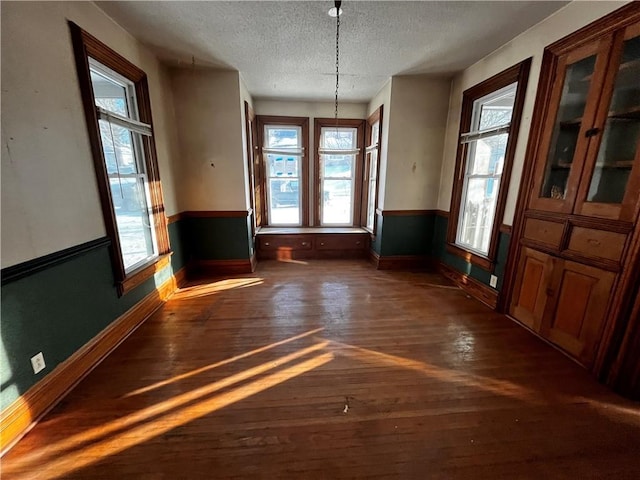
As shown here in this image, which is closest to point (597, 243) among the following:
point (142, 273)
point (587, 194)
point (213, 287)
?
point (587, 194)

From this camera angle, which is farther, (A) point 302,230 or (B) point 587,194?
(A) point 302,230

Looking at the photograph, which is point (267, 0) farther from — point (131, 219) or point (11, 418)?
point (11, 418)

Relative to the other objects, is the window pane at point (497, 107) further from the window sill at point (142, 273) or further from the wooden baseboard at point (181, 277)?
the wooden baseboard at point (181, 277)

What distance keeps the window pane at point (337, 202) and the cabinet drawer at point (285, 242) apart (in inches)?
27.3

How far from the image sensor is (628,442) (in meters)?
1.39

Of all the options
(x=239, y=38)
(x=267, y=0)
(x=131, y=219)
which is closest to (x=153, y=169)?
(x=131, y=219)

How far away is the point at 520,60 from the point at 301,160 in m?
3.18

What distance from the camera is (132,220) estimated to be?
8.46ft

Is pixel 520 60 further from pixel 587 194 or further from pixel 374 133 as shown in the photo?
pixel 374 133

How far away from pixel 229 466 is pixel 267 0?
298 cm

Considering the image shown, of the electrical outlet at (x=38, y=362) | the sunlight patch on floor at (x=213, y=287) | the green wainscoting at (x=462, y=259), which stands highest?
the green wainscoting at (x=462, y=259)

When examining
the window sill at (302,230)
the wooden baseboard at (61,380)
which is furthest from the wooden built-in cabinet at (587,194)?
the wooden baseboard at (61,380)

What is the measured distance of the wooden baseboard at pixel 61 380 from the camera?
1.38 m

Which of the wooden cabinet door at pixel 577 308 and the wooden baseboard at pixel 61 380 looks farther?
the wooden cabinet door at pixel 577 308
